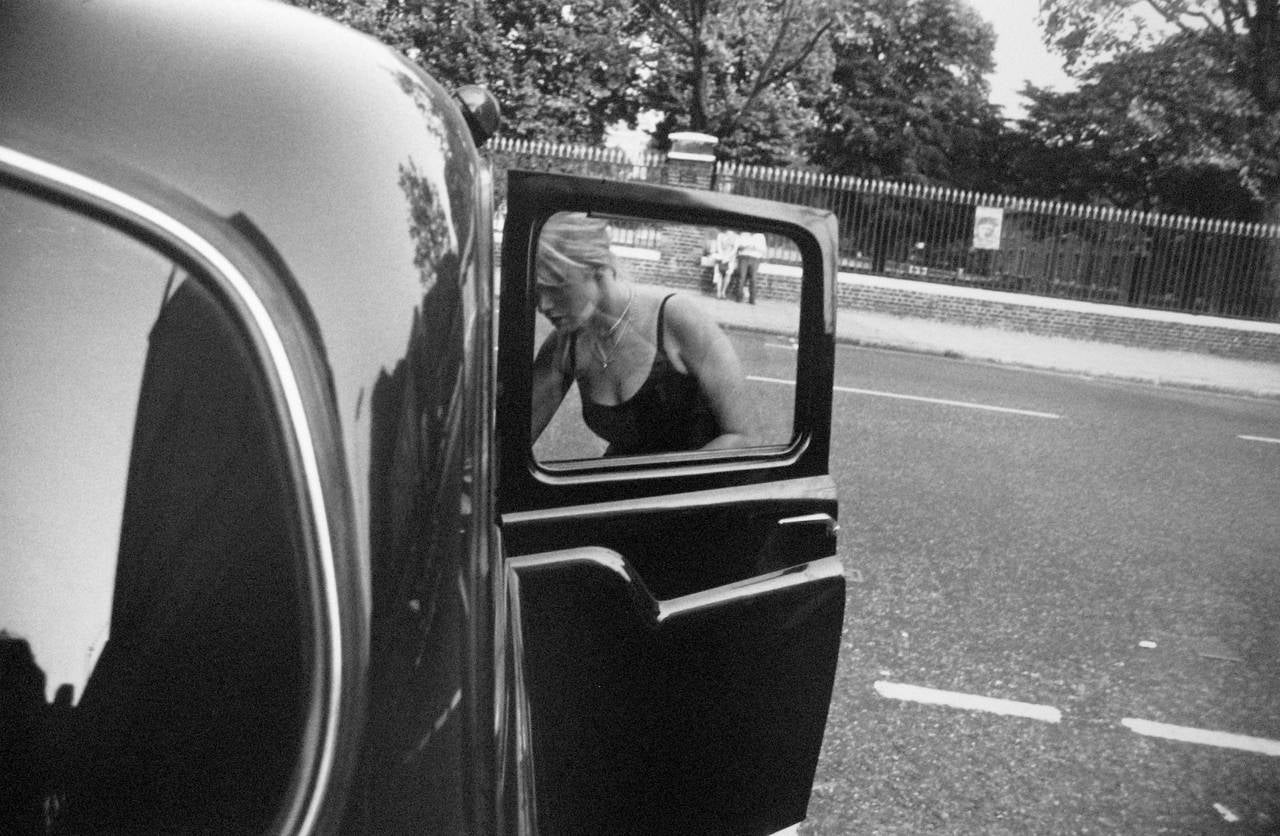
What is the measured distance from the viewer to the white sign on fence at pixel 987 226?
58.7 ft

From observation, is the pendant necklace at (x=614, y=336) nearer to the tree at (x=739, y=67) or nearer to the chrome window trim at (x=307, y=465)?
the chrome window trim at (x=307, y=465)

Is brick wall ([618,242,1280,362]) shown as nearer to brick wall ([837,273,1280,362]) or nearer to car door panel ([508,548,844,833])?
brick wall ([837,273,1280,362])

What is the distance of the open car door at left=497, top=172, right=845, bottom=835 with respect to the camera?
1.55 m

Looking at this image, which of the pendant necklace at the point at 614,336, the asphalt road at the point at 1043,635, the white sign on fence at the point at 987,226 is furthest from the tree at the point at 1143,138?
the pendant necklace at the point at 614,336

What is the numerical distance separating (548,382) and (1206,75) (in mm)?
27941

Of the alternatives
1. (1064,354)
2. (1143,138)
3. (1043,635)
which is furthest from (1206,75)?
(1043,635)

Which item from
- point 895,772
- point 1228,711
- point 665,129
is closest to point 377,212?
point 895,772

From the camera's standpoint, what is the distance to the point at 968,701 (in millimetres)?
3934

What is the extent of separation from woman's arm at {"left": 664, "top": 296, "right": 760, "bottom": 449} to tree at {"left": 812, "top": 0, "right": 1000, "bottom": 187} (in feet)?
144

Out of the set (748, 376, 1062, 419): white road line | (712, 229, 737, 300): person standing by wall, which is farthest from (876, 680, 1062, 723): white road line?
(748, 376, 1062, 419): white road line

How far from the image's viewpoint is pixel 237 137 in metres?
0.88

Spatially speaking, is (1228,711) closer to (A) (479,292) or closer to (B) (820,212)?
(B) (820,212)

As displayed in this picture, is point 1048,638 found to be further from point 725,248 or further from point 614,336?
point 614,336

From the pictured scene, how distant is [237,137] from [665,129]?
118 ft
